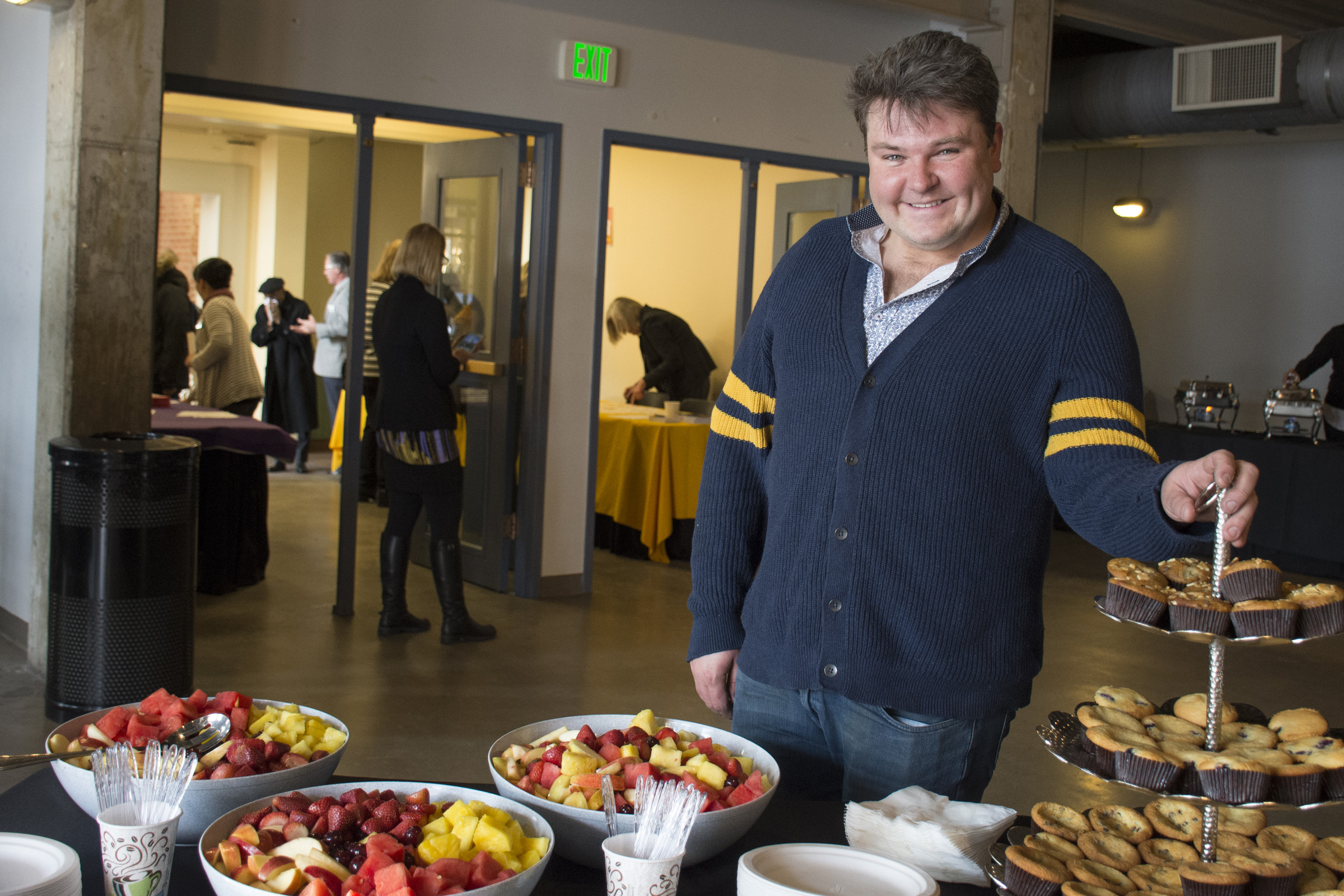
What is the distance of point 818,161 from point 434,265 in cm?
248

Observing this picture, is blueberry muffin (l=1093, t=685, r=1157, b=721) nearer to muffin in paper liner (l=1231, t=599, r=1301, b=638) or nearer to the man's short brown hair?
muffin in paper liner (l=1231, t=599, r=1301, b=638)

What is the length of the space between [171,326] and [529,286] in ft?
12.3

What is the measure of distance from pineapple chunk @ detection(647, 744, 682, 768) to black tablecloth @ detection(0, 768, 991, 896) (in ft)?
0.39

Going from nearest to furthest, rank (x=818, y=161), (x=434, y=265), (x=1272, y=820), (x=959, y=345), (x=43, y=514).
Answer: (x=959, y=345)
(x=1272, y=820)
(x=43, y=514)
(x=434, y=265)
(x=818, y=161)

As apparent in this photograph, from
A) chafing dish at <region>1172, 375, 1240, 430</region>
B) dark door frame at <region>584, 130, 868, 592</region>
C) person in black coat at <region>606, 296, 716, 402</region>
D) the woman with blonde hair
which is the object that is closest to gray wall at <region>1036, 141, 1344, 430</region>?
chafing dish at <region>1172, 375, 1240, 430</region>

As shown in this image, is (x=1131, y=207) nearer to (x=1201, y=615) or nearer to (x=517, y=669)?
(x=517, y=669)

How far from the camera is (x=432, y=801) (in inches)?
53.6

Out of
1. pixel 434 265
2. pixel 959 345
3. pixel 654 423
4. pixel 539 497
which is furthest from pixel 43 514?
pixel 959 345

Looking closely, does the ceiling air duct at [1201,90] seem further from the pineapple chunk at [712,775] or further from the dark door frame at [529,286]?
the pineapple chunk at [712,775]

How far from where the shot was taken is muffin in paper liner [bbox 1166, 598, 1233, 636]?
4.05 ft

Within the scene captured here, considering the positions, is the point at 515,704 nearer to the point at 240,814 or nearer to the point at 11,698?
the point at 11,698

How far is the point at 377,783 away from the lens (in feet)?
4.58

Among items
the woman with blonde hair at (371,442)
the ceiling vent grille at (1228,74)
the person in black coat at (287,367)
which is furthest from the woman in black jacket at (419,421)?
the ceiling vent grille at (1228,74)

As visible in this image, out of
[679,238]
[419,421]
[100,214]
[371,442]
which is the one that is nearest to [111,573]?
[100,214]
